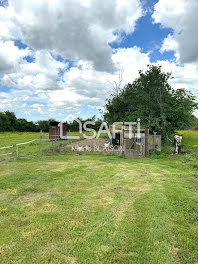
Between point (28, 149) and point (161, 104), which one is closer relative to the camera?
point (28, 149)

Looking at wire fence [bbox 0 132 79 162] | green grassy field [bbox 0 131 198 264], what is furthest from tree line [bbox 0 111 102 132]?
green grassy field [bbox 0 131 198 264]

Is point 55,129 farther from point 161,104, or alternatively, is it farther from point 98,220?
point 98,220

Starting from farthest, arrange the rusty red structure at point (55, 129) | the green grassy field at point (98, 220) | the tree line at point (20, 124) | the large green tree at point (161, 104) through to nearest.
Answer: the tree line at point (20, 124) < the rusty red structure at point (55, 129) < the large green tree at point (161, 104) < the green grassy field at point (98, 220)

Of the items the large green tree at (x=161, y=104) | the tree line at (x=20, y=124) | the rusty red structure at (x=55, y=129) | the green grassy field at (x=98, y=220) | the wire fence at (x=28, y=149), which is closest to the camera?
the green grassy field at (x=98, y=220)

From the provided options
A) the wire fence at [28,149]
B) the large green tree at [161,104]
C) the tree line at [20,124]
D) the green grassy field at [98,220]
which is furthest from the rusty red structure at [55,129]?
the tree line at [20,124]

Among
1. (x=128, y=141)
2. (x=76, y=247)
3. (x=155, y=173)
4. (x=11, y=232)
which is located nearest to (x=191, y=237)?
(x=76, y=247)

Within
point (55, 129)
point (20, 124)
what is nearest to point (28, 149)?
point (55, 129)

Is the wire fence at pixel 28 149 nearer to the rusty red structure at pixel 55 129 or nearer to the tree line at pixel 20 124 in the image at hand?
the rusty red structure at pixel 55 129

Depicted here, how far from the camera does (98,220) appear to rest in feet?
10.3

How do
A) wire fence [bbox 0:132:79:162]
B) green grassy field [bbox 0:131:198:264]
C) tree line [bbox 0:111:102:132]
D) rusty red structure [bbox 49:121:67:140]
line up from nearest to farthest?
1. green grassy field [bbox 0:131:198:264]
2. wire fence [bbox 0:132:79:162]
3. rusty red structure [bbox 49:121:67:140]
4. tree line [bbox 0:111:102:132]

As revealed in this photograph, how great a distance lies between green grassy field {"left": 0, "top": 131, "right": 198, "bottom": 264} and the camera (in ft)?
7.64

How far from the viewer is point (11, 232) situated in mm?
2793

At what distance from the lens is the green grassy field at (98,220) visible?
233 centimetres

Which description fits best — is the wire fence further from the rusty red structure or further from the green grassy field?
the rusty red structure
